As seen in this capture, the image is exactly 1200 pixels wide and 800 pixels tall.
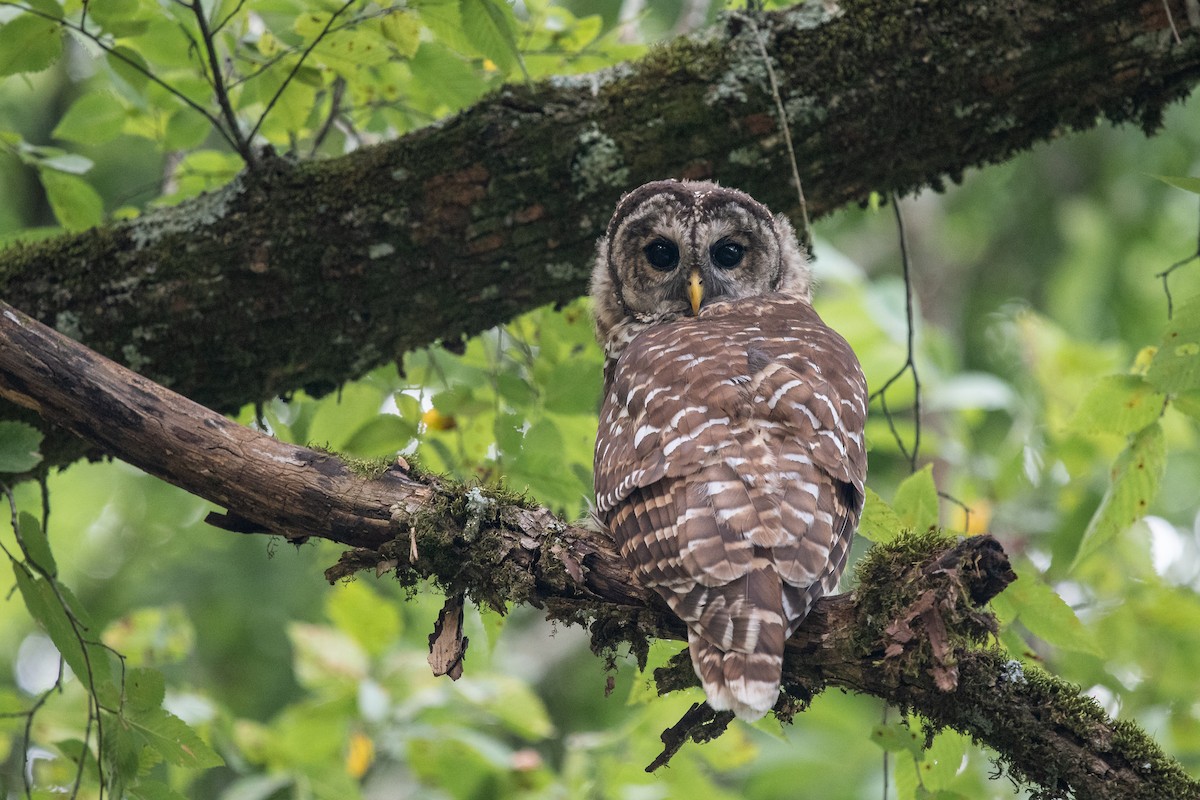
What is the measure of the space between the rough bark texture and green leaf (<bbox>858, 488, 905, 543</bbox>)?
4.26ft

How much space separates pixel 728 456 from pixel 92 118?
98.2 inches

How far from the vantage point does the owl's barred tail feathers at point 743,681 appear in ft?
7.42

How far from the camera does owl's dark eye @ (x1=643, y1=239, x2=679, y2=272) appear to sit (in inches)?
156

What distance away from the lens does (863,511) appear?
9.39 feet

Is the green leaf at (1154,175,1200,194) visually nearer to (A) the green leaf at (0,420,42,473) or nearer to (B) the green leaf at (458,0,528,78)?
(B) the green leaf at (458,0,528,78)

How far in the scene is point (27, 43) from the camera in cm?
310

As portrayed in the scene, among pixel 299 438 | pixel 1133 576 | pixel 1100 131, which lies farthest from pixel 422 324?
pixel 1100 131

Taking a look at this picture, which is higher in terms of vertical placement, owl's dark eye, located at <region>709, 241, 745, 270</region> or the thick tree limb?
owl's dark eye, located at <region>709, 241, 745, 270</region>

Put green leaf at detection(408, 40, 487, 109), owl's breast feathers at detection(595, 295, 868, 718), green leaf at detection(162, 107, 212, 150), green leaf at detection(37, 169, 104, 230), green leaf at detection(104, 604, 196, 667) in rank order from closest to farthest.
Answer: owl's breast feathers at detection(595, 295, 868, 718), green leaf at detection(408, 40, 487, 109), green leaf at detection(37, 169, 104, 230), green leaf at detection(162, 107, 212, 150), green leaf at detection(104, 604, 196, 667)

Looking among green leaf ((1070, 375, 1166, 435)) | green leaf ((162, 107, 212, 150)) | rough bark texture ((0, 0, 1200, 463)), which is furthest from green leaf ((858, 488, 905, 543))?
green leaf ((162, 107, 212, 150))

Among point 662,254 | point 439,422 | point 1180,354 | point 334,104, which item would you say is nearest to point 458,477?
point 439,422

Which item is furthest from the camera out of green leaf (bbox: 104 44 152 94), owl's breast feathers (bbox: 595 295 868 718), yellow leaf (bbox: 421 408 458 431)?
yellow leaf (bbox: 421 408 458 431)

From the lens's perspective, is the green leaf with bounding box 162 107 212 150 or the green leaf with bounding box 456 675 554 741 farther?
the green leaf with bounding box 456 675 554 741

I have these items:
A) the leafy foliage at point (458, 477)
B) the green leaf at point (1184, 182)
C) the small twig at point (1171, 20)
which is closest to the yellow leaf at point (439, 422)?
the leafy foliage at point (458, 477)
